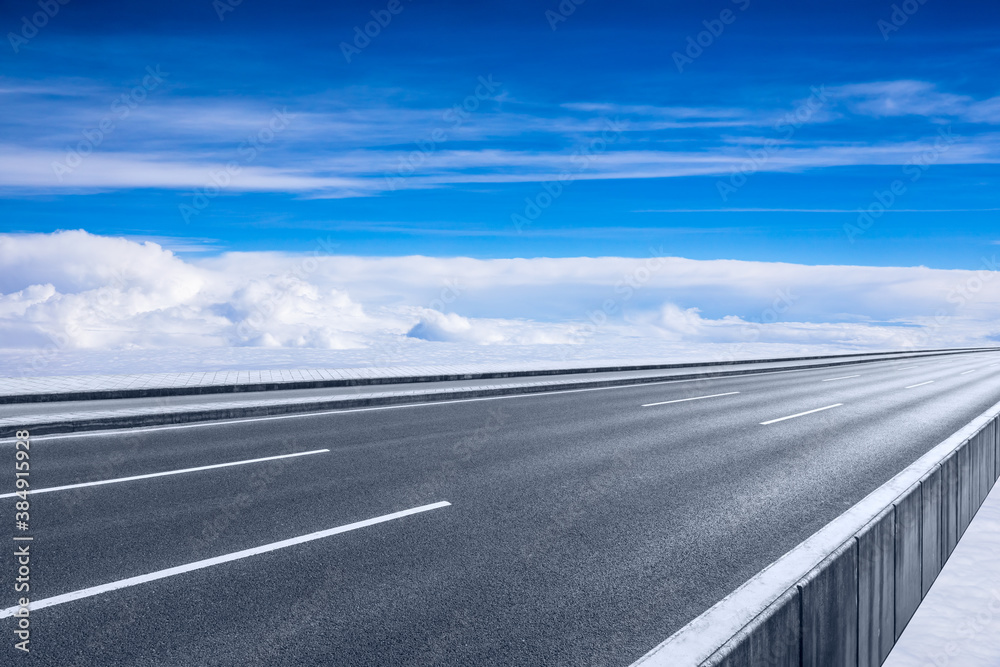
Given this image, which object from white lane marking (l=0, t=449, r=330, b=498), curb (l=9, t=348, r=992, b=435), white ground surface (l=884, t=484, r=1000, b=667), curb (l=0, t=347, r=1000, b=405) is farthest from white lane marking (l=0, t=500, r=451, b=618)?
curb (l=0, t=347, r=1000, b=405)

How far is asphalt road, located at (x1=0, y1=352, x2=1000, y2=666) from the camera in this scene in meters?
4.08

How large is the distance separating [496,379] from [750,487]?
1344cm

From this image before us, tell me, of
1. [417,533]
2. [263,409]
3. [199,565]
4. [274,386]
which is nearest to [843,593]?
[417,533]

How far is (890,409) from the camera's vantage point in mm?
16375

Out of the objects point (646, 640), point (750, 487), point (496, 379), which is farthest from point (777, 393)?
point (646, 640)

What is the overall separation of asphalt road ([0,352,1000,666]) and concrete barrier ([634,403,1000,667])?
722 millimetres

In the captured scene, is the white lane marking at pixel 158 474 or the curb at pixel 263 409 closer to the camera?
the white lane marking at pixel 158 474

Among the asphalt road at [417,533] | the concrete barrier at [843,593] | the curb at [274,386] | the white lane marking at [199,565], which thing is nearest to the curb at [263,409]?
the asphalt road at [417,533]

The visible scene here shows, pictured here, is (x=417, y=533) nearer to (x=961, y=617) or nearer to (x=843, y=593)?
(x=843, y=593)

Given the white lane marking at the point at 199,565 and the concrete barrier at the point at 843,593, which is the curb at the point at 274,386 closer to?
the white lane marking at the point at 199,565

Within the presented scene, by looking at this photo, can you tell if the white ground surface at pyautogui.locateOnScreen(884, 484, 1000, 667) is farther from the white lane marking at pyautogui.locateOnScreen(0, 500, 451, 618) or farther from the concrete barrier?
the white lane marking at pyautogui.locateOnScreen(0, 500, 451, 618)

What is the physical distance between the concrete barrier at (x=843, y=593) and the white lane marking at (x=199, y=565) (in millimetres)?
3503

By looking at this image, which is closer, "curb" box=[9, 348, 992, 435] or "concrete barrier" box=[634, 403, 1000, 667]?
"concrete barrier" box=[634, 403, 1000, 667]

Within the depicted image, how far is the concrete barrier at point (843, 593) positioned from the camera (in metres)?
3.11
